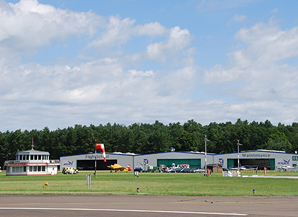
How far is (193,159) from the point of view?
137 metres

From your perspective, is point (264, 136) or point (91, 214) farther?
point (264, 136)

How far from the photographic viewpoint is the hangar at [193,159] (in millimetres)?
129500

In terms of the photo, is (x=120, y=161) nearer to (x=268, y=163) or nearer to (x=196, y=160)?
(x=196, y=160)

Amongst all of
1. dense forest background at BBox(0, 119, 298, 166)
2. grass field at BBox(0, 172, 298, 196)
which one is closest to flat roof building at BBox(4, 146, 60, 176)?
grass field at BBox(0, 172, 298, 196)

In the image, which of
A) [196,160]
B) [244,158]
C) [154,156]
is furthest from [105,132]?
[244,158]

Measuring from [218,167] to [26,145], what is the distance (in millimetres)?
93721

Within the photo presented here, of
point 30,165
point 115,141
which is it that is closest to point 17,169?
point 30,165

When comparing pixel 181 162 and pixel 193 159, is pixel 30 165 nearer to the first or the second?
pixel 181 162

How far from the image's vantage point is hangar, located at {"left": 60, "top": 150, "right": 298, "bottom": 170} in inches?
5098

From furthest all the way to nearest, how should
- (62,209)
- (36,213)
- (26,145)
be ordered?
(26,145) < (62,209) < (36,213)

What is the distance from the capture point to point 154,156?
140750 millimetres

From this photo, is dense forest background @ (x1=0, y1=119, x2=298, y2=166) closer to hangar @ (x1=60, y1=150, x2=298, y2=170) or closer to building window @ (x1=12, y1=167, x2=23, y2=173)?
hangar @ (x1=60, y1=150, x2=298, y2=170)

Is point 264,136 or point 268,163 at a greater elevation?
point 264,136

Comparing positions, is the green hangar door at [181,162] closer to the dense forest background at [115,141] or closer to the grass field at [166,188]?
the dense forest background at [115,141]
